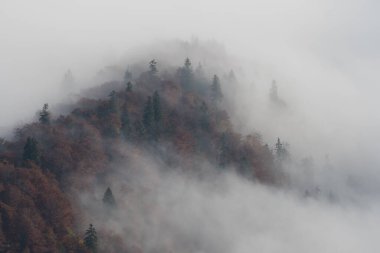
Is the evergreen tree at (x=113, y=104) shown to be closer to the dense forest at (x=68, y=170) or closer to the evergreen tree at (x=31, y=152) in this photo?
the dense forest at (x=68, y=170)

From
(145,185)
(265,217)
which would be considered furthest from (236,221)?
(145,185)

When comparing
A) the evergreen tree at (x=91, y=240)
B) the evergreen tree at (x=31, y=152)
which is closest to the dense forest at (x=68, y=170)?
the evergreen tree at (x=31, y=152)

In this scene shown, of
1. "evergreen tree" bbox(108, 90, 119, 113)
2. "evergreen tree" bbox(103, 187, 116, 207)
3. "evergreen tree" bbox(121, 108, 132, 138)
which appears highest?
"evergreen tree" bbox(108, 90, 119, 113)

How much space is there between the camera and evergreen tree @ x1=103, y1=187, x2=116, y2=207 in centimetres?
16638

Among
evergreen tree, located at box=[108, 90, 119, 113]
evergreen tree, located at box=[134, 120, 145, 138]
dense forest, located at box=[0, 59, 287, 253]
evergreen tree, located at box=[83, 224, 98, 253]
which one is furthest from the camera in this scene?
evergreen tree, located at box=[134, 120, 145, 138]

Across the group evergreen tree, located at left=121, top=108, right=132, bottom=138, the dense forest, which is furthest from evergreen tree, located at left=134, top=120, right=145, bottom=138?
evergreen tree, located at left=121, top=108, right=132, bottom=138

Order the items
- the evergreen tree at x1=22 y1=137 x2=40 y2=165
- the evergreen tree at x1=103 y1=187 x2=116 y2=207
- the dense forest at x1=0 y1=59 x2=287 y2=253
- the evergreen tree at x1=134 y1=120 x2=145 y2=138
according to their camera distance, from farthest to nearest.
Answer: the evergreen tree at x1=134 y1=120 x2=145 y2=138
the evergreen tree at x1=22 y1=137 x2=40 y2=165
the evergreen tree at x1=103 y1=187 x2=116 y2=207
the dense forest at x1=0 y1=59 x2=287 y2=253

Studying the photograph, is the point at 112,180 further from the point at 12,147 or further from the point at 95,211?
the point at 12,147

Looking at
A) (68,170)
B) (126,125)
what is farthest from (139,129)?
(68,170)

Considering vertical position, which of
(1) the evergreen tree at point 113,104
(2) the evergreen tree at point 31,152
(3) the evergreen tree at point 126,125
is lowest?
(2) the evergreen tree at point 31,152

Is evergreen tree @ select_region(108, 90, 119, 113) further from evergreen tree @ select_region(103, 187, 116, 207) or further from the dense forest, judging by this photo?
evergreen tree @ select_region(103, 187, 116, 207)

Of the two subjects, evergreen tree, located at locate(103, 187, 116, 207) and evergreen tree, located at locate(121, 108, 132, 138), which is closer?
evergreen tree, located at locate(103, 187, 116, 207)

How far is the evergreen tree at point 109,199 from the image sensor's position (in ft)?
546

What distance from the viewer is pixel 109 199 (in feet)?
548
